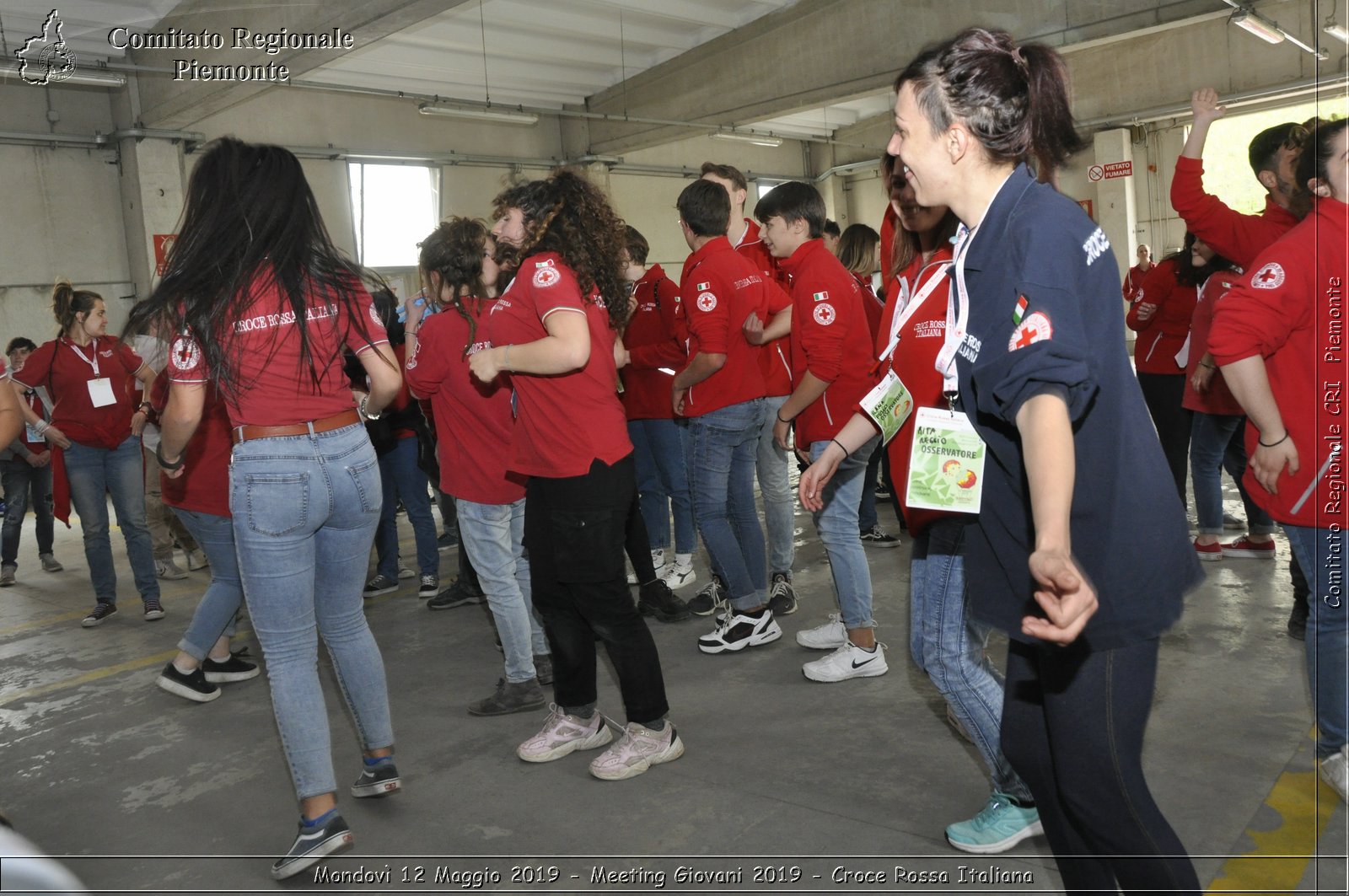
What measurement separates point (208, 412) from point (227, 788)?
144 cm

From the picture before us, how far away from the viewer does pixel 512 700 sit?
3428mm

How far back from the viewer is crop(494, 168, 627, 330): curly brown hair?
2785 mm

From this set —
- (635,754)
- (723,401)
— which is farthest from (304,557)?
(723,401)

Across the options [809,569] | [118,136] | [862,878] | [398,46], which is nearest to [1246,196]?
[398,46]

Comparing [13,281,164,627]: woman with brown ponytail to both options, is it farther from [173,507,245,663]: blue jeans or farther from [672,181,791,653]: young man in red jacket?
[672,181,791,653]: young man in red jacket

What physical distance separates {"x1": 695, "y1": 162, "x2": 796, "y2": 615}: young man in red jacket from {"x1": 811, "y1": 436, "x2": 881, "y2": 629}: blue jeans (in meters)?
0.61

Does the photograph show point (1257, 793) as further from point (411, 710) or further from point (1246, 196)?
point (1246, 196)

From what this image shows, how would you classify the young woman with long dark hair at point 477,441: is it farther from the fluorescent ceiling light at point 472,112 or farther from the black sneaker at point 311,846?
the fluorescent ceiling light at point 472,112

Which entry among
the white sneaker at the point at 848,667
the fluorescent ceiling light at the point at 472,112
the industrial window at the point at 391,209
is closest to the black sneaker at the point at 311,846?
the white sneaker at the point at 848,667

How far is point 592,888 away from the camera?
2.33 metres

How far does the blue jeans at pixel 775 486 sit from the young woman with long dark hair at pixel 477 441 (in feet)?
3.79

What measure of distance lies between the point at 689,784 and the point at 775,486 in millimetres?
Result: 1697

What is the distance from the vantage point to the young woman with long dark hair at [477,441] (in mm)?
3346

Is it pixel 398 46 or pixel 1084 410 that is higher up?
pixel 398 46
